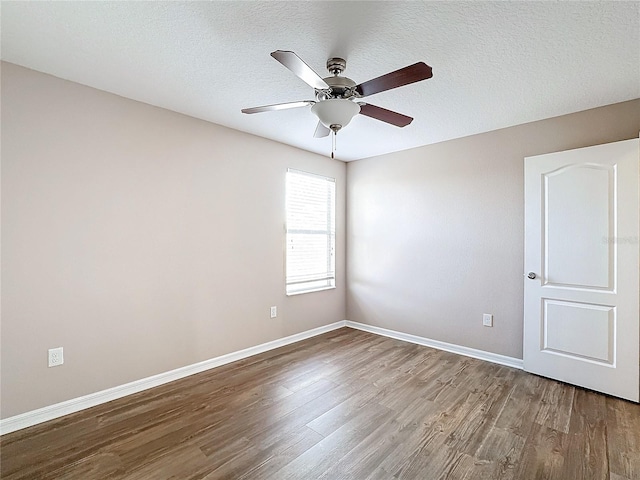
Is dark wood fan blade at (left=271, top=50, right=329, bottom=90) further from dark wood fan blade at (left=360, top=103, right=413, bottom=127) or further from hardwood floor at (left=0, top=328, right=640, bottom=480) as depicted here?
hardwood floor at (left=0, top=328, right=640, bottom=480)

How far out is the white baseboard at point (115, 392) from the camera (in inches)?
81.4

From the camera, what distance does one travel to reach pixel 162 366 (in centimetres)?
275

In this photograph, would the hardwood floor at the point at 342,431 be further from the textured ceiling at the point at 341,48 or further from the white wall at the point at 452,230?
the textured ceiling at the point at 341,48

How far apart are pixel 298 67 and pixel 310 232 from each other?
106 inches

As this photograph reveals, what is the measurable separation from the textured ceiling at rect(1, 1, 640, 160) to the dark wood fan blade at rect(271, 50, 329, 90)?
297 mm

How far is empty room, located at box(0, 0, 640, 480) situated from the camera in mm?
1741

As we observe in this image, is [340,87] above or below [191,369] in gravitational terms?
above

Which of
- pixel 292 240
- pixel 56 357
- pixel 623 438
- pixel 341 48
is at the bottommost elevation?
pixel 623 438

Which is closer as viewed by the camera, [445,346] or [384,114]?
[384,114]

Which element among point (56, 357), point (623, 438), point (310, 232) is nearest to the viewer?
point (623, 438)

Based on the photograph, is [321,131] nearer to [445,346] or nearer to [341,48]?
[341,48]

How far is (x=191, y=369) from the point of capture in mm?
2934

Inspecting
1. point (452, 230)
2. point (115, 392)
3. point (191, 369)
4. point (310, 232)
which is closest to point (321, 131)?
point (310, 232)

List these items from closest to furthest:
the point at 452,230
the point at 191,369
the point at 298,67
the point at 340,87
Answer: the point at 298,67 < the point at 340,87 < the point at 191,369 < the point at 452,230
